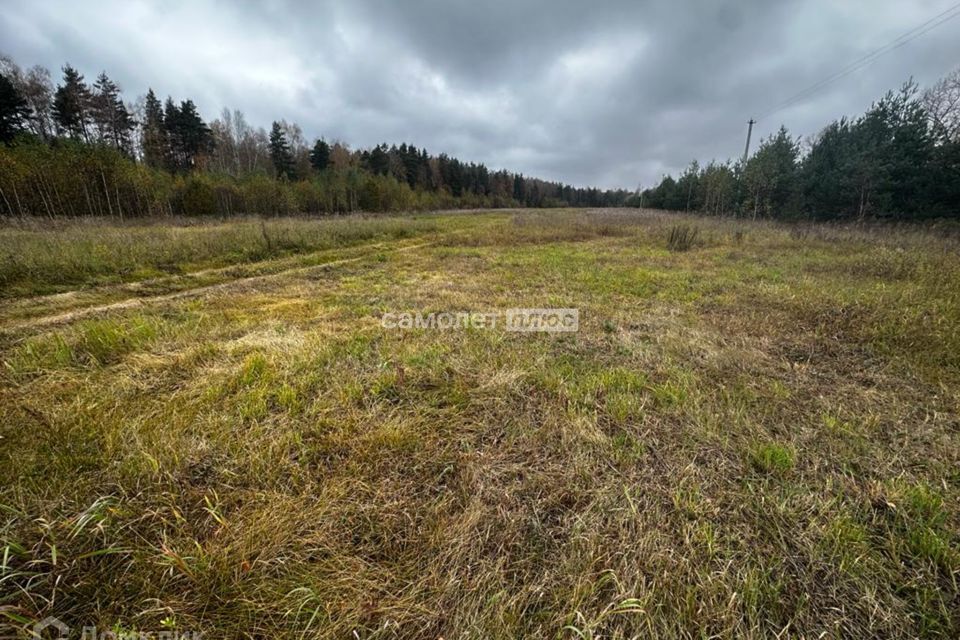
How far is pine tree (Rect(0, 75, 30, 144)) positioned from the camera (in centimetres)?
2272

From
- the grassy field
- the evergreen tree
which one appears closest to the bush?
the grassy field

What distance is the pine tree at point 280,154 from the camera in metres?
37.2

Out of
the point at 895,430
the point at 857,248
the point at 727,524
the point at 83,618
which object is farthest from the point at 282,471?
the point at 857,248

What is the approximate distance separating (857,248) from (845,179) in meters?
16.9

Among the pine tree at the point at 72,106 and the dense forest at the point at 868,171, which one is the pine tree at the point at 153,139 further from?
the dense forest at the point at 868,171

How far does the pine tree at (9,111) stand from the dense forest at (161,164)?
0.07 m

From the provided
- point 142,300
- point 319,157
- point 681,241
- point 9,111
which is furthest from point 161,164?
point 681,241

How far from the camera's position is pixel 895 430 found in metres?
2.69

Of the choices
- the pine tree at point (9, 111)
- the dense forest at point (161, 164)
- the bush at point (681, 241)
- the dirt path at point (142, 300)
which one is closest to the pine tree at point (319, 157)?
the dense forest at point (161, 164)

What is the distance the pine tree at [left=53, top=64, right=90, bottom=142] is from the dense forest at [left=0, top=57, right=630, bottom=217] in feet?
0.27

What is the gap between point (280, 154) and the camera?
37.4 metres

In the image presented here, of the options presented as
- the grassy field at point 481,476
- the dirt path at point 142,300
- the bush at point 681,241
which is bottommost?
the grassy field at point 481,476

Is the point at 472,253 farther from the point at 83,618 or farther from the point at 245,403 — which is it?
the point at 83,618

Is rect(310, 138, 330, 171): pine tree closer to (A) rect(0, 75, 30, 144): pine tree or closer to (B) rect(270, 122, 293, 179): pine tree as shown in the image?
(B) rect(270, 122, 293, 179): pine tree
